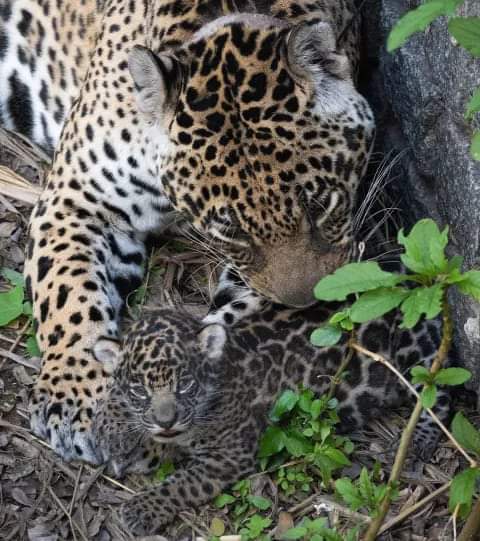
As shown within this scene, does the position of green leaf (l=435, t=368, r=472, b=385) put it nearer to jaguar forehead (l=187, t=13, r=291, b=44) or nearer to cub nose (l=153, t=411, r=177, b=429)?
cub nose (l=153, t=411, r=177, b=429)

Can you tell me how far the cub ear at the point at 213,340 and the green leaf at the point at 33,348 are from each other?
4.80ft

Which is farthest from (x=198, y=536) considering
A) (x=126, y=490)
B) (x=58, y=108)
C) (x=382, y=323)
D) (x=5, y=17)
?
(x=5, y=17)

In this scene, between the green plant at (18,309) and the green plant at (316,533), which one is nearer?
the green plant at (316,533)

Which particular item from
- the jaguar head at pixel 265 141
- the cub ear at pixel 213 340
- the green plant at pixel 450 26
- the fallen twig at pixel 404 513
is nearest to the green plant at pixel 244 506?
the fallen twig at pixel 404 513

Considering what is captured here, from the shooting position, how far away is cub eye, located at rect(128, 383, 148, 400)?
5.39m

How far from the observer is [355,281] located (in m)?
4.21

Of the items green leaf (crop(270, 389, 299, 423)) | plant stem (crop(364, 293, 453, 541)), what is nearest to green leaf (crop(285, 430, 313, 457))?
green leaf (crop(270, 389, 299, 423))

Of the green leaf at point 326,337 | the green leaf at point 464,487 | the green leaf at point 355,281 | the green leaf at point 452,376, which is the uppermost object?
the green leaf at point 355,281

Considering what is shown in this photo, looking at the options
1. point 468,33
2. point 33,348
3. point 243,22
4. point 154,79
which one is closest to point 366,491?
point 468,33

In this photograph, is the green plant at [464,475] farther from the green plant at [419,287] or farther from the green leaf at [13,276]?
the green leaf at [13,276]

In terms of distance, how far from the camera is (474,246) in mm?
5715

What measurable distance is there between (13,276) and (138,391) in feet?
6.82

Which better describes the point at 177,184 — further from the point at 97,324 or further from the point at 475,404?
the point at 475,404

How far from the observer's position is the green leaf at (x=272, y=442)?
18.9ft
